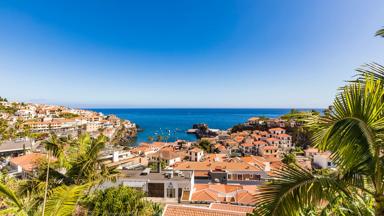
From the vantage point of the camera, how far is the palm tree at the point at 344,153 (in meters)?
2.19

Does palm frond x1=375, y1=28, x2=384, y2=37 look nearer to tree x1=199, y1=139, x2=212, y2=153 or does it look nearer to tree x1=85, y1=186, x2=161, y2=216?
tree x1=85, y1=186, x2=161, y2=216

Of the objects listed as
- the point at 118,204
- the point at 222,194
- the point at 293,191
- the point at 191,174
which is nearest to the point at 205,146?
the point at 191,174

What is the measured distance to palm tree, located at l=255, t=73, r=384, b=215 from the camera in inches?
86.4

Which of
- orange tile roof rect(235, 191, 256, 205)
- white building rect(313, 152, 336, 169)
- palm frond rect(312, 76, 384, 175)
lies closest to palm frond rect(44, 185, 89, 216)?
palm frond rect(312, 76, 384, 175)

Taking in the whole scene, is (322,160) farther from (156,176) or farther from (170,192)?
(156,176)

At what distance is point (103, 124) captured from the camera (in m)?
103

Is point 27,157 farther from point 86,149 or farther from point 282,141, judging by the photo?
point 282,141

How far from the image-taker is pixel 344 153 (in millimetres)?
2379

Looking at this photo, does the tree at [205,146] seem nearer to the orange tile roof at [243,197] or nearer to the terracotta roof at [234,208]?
the orange tile roof at [243,197]

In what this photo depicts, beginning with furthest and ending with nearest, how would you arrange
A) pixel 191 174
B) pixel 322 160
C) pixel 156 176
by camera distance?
pixel 322 160, pixel 191 174, pixel 156 176

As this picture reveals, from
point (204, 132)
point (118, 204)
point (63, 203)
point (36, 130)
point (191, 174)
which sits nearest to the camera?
point (63, 203)

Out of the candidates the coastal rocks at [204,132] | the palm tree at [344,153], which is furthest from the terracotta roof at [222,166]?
the coastal rocks at [204,132]

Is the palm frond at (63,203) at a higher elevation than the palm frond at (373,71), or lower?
lower

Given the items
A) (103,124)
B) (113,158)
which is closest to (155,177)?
(113,158)
